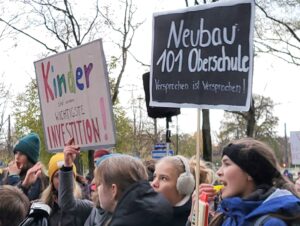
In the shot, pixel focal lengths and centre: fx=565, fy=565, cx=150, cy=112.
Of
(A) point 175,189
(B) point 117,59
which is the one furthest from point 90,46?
(B) point 117,59

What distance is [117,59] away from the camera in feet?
76.7

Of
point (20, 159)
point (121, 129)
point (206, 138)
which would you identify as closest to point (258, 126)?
point (121, 129)

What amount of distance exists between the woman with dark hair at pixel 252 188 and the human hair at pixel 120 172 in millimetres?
482

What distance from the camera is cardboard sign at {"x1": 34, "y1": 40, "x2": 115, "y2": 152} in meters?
4.19

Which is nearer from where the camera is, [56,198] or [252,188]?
[252,188]

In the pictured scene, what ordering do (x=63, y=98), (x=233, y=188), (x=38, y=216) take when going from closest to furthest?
(x=233, y=188) < (x=38, y=216) < (x=63, y=98)

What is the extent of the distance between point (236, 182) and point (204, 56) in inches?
38.8

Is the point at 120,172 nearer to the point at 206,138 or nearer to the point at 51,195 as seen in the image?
the point at 51,195

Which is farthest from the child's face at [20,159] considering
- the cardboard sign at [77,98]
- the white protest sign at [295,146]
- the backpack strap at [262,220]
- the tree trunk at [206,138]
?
the tree trunk at [206,138]

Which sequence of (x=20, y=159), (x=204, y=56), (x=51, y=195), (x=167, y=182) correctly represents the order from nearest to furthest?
(x=204, y=56), (x=167, y=182), (x=51, y=195), (x=20, y=159)

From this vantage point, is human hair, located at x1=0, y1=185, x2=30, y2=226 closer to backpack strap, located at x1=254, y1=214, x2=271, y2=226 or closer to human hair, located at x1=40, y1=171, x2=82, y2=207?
backpack strap, located at x1=254, y1=214, x2=271, y2=226

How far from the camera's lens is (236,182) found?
9.69 feet

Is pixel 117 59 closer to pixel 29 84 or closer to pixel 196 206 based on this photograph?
pixel 29 84

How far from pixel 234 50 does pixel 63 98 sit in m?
1.74
